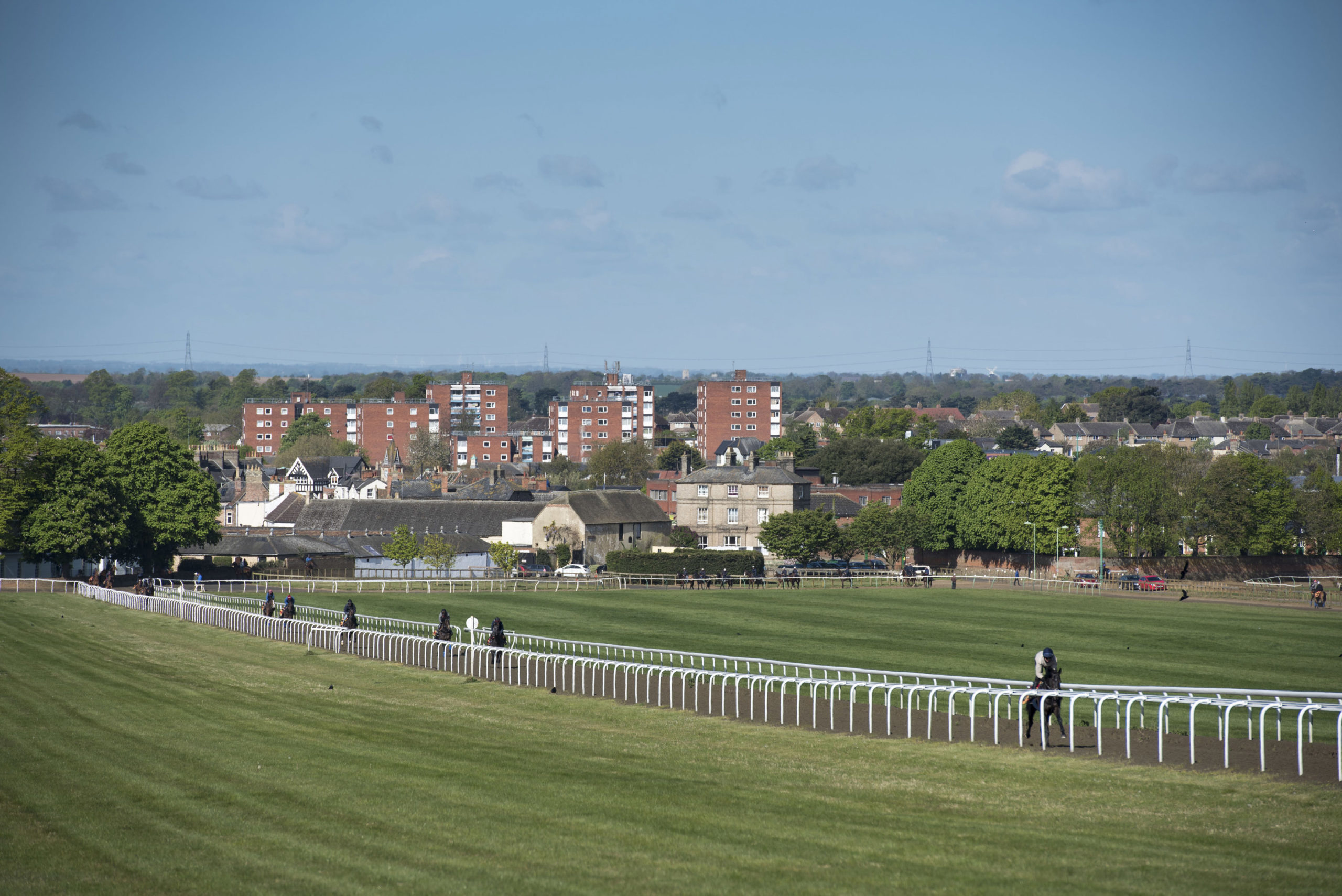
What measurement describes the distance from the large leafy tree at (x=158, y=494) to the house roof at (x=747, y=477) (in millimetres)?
41084

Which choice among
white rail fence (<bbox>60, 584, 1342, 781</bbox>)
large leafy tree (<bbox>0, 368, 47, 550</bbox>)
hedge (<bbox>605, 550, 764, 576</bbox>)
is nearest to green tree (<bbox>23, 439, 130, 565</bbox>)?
large leafy tree (<bbox>0, 368, 47, 550</bbox>)

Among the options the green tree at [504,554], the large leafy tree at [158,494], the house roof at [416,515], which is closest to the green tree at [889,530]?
the house roof at [416,515]

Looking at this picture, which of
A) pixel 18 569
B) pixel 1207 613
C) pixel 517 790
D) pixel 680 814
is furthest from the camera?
pixel 18 569

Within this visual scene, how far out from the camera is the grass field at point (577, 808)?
13781 millimetres

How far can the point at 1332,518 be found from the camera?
93.7 meters

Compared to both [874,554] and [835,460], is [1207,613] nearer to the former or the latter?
[874,554]

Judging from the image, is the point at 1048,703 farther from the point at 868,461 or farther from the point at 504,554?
the point at 868,461

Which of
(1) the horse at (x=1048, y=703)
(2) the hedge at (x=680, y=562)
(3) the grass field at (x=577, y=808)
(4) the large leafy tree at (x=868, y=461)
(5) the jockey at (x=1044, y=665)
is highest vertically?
(4) the large leafy tree at (x=868, y=461)

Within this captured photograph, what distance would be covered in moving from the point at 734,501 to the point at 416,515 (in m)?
25.0

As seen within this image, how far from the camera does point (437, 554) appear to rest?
86.5 m

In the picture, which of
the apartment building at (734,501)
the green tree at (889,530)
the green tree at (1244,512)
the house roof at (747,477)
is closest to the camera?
the green tree at (1244,512)

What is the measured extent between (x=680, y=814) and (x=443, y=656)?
68.8 feet

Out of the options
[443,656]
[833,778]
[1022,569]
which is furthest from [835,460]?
[833,778]

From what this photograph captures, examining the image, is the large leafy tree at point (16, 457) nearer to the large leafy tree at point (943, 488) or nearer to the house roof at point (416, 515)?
the house roof at point (416, 515)
